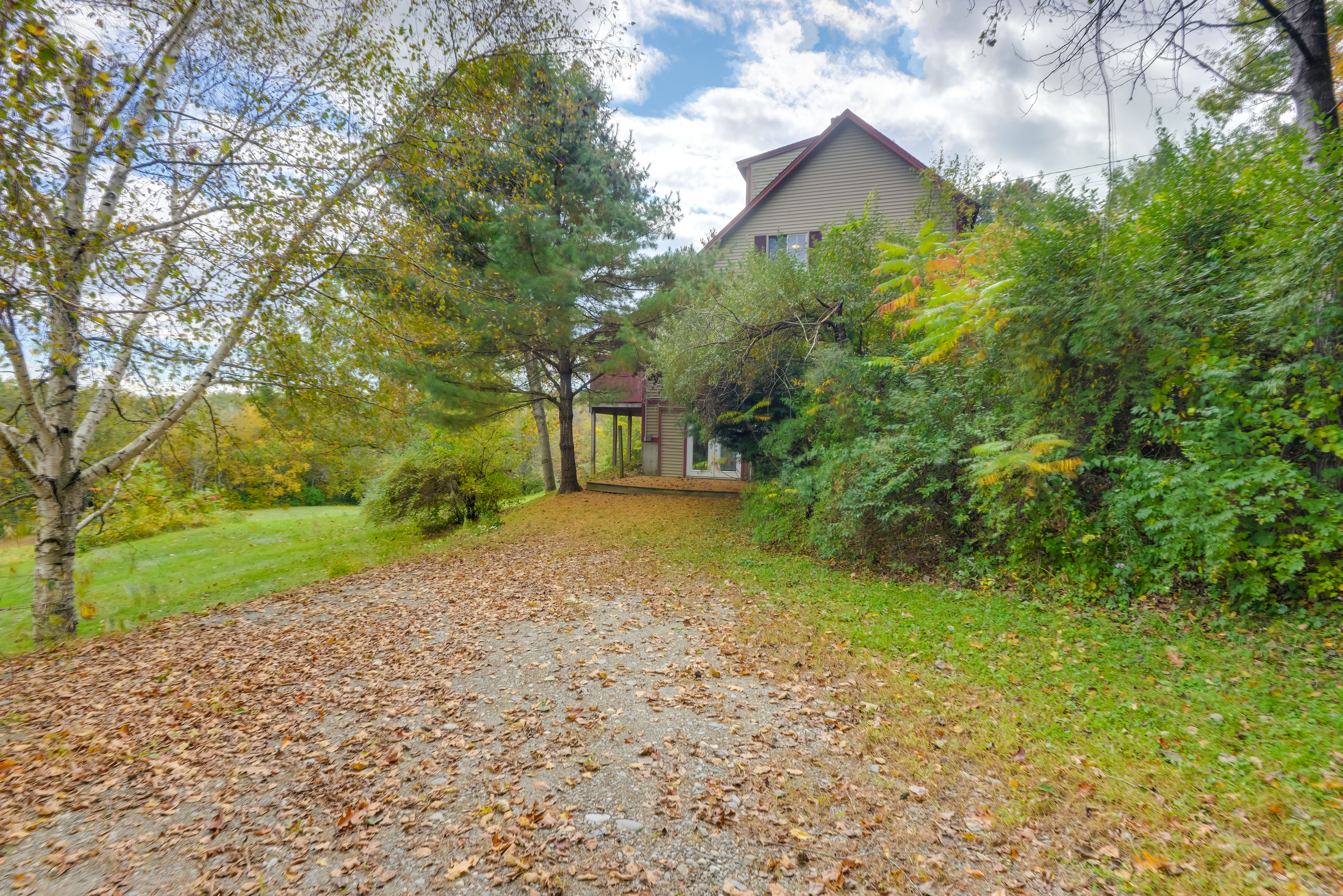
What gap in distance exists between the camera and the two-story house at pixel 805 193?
1549 cm

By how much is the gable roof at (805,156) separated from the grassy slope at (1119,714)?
1324cm

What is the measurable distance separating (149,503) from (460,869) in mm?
7543

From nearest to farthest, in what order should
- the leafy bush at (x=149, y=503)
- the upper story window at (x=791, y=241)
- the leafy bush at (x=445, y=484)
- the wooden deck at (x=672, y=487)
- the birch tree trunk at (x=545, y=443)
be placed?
1. the leafy bush at (x=149, y=503)
2. the leafy bush at (x=445, y=484)
3. the wooden deck at (x=672, y=487)
4. the upper story window at (x=791, y=241)
5. the birch tree trunk at (x=545, y=443)

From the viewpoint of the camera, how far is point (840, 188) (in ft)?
52.2

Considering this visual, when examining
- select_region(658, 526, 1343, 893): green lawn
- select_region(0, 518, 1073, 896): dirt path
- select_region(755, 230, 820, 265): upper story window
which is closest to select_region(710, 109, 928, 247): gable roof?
select_region(755, 230, 820, 265): upper story window

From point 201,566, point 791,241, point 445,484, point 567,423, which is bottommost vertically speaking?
point 201,566

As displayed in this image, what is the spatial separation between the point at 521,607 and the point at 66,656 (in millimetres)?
4631

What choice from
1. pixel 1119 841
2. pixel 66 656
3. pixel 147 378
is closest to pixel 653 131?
pixel 147 378

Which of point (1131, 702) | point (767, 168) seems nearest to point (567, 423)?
point (767, 168)

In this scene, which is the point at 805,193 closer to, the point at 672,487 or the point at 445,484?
the point at 672,487

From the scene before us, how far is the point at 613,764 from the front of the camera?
3512mm

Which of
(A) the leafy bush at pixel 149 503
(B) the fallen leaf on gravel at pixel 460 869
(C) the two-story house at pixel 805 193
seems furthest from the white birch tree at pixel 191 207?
(C) the two-story house at pixel 805 193

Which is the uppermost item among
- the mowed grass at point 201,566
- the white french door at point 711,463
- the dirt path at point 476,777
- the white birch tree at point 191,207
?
the white birch tree at point 191,207

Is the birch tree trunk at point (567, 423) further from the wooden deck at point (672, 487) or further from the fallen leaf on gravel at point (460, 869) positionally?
the fallen leaf on gravel at point (460, 869)
